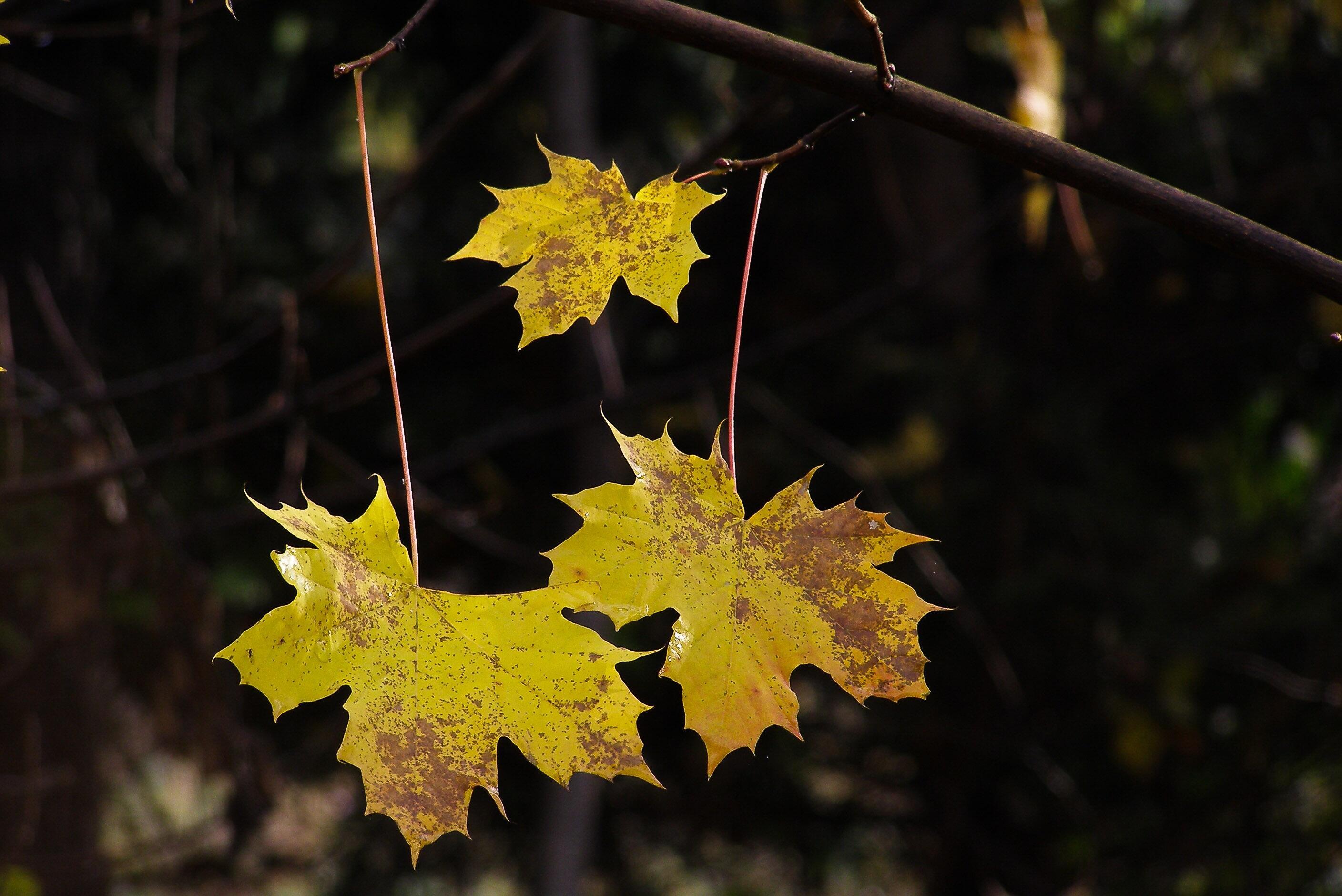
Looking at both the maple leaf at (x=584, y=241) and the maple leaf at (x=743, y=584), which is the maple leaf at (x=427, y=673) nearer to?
the maple leaf at (x=743, y=584)

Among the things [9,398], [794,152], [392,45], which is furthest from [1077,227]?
[9,398]

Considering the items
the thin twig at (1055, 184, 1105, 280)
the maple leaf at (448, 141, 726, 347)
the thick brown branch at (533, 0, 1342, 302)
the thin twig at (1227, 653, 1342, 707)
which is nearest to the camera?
the thick brown branch at (533, 0, 1342, 302)

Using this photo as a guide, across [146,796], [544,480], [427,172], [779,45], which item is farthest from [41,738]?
[779,45]

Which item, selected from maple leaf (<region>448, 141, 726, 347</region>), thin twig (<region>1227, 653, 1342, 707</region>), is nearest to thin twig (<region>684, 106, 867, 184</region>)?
maple leaf (<region>448, 141, 726, 347</region>)

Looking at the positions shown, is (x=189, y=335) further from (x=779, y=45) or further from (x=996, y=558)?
(x=779, y=45)

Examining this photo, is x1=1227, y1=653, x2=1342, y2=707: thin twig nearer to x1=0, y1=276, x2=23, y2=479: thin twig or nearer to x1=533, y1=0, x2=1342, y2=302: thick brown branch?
x1=533, y1=0, x2=1342, y2=302: thick brown branch

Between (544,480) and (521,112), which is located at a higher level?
(521,112)
